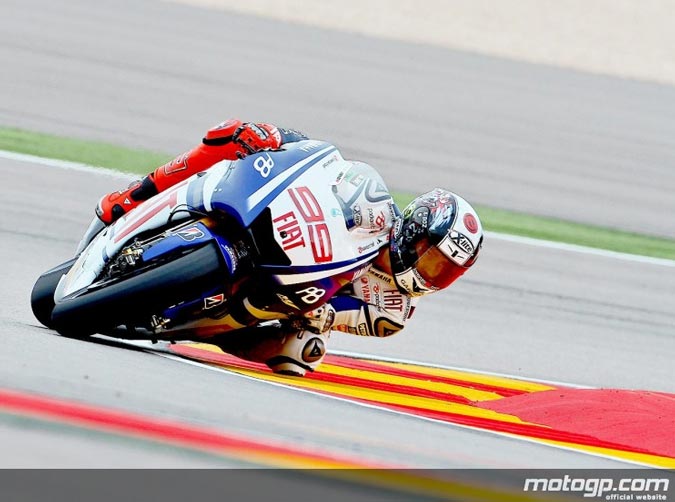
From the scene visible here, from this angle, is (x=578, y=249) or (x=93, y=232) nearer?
(x=93, y=232)

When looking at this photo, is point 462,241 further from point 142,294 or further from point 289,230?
point 142,294

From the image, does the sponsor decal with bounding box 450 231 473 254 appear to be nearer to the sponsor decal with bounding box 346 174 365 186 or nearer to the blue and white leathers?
the blue and white leathers

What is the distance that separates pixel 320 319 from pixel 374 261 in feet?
1.24

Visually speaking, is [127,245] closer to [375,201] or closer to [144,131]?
[375,201]

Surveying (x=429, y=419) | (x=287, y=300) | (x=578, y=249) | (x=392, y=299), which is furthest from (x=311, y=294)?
(x=578, y=249)

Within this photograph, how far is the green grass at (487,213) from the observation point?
413 inches

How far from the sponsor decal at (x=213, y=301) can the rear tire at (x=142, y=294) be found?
0.11 meters

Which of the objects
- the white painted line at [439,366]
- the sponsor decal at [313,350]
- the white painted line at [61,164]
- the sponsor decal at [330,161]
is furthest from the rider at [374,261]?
the white painted line at [61,164]

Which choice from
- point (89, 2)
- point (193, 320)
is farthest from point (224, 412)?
point (89, 2)

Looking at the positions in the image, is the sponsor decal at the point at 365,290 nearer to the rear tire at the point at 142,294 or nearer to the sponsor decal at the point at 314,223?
the sponsor decal at the point at 314,223

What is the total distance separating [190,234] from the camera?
5.41 metres

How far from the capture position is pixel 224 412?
4234 mm
